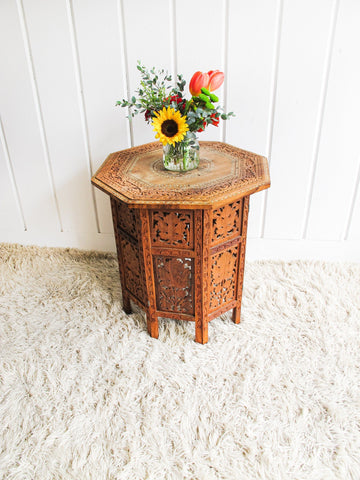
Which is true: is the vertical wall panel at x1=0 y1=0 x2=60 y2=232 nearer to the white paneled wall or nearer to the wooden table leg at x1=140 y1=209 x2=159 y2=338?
the white paneled wall

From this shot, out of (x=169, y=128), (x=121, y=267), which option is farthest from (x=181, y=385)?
(x=169, y=128)

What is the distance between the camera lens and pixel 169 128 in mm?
1161

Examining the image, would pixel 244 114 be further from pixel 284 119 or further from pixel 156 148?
pixel 156 148

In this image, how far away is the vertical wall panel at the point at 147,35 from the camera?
143 centimetres

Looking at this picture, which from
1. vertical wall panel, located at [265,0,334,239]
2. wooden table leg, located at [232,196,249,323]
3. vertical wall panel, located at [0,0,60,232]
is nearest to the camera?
wooden table leg, located at [232,196,249,323]

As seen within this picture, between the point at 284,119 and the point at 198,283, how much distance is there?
0.83 m

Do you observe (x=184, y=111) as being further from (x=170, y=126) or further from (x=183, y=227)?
(x=183, y=227)

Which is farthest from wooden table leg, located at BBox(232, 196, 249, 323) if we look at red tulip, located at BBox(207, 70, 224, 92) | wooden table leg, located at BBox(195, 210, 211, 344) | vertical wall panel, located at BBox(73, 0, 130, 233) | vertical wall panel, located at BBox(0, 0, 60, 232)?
vertical wall panel, located at BBox(0, 0, 60, 232)

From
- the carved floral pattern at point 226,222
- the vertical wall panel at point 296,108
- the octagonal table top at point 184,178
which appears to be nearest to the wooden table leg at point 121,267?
the octagonal table top at point 184,178

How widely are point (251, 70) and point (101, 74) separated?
636mm

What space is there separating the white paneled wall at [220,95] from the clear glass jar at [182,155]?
1.36 ft

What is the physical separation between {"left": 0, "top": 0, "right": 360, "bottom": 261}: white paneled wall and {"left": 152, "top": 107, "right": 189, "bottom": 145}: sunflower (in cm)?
48

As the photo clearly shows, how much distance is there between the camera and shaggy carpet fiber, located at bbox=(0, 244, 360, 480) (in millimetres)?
1021

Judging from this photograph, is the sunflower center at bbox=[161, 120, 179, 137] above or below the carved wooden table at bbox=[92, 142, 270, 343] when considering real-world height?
above
